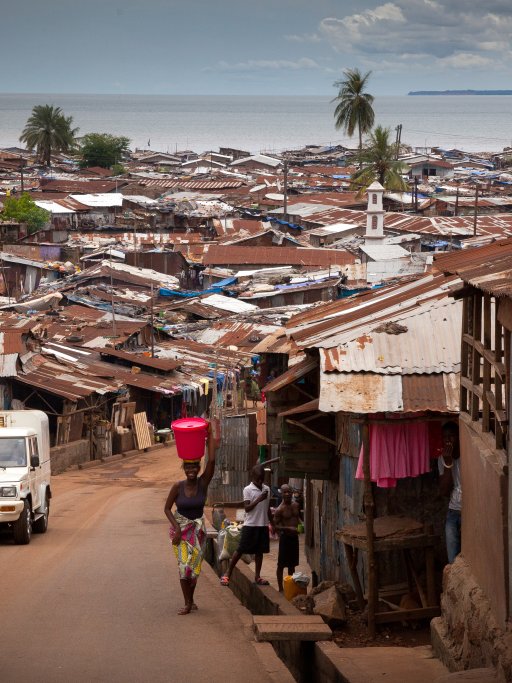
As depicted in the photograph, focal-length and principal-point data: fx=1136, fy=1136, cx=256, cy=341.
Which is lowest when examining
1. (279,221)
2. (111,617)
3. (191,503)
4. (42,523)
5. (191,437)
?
(42,523)

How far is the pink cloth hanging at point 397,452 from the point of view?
9.84 metres

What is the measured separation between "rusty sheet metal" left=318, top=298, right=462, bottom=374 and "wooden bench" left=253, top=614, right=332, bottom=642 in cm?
211

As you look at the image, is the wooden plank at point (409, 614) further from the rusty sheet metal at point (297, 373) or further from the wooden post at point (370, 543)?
the rusty sheet metal at point (297, 373)

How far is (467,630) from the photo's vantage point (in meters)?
7.64

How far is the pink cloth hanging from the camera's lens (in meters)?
9.84

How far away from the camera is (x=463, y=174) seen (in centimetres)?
10238

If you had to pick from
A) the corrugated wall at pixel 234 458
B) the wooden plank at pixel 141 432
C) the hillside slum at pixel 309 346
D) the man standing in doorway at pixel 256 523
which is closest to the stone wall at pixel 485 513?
the hillside slum at pixel 309 346

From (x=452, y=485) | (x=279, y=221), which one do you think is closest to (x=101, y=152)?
(x=279, y=221)

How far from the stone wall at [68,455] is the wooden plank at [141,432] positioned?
81.4 inches

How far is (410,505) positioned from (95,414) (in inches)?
787

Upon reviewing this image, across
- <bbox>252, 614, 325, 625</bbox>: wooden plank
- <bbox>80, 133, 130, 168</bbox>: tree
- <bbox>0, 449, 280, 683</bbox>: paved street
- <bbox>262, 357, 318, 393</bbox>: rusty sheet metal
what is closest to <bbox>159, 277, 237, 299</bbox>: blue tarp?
<bbox>0, 449, 280, 683</bbox>: paved street

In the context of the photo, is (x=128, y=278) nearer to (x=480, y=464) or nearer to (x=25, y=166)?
(x=480, y=464)

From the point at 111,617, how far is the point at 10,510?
5.15 metres

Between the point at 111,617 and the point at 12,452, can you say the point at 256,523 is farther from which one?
the point at 12,452
